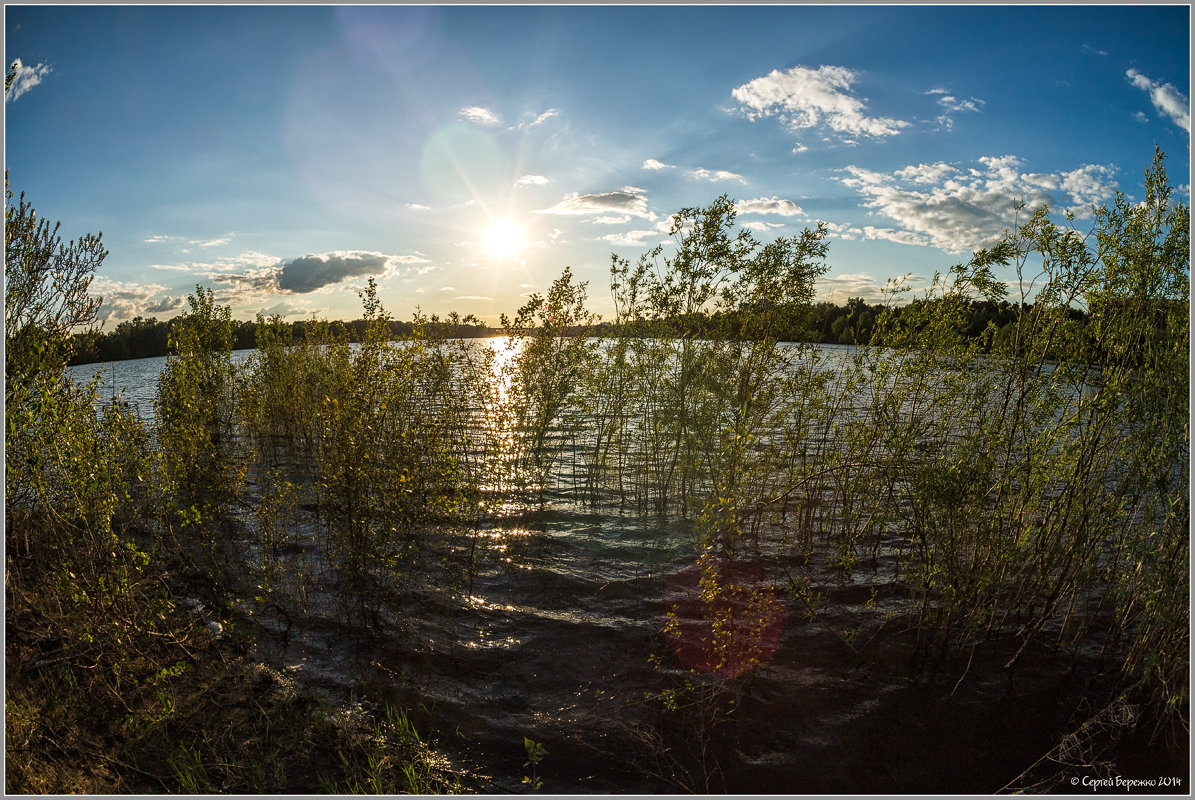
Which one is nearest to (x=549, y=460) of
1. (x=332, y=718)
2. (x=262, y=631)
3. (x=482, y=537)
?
(x=482, y=537)

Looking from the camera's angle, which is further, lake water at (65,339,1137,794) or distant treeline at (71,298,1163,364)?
distant treeline at (71,298,1163,364)

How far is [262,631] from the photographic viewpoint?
790 centimetres

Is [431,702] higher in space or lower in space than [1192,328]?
lower

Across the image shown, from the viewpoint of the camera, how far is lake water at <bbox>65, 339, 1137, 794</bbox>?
232 inches

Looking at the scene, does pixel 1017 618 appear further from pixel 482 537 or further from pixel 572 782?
pixel 482 537

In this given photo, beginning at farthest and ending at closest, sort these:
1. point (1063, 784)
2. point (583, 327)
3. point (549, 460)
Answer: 1. point (549, 460)
2. point (583, 327)
3. point (1063, 784)

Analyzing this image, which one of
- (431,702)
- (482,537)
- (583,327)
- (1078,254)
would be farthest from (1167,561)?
(583,327)

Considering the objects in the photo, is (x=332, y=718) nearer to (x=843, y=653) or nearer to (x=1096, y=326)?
(x=843, y=653)

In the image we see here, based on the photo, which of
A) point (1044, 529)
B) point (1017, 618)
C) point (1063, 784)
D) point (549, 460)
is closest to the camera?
point (1063, 784)

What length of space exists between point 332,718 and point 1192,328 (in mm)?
9590

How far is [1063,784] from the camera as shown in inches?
223

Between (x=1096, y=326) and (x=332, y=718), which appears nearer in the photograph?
(x=332, y=718)

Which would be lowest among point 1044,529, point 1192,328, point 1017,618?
point 1017,618

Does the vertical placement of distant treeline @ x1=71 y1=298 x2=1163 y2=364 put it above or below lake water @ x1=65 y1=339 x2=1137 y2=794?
above
